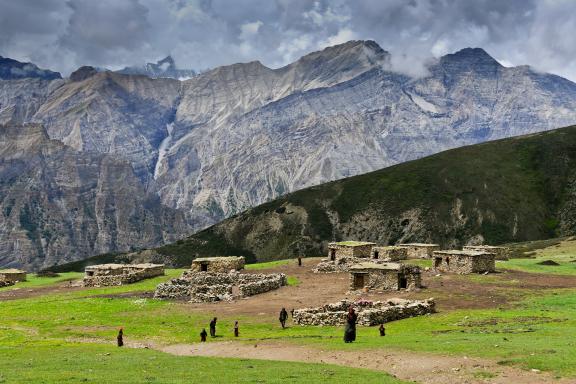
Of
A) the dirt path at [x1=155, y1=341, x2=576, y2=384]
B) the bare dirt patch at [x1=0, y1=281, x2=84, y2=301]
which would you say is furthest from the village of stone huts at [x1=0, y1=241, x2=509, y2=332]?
the dirt path at [x1=155, y1=341, x2=576, y2=384]

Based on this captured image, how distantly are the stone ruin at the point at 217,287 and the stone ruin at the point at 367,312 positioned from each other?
1788 cm

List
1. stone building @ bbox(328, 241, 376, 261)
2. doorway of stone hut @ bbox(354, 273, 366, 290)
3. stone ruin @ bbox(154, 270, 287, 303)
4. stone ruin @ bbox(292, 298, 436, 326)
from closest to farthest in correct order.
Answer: stone ruin @ bbox(292, 298, 436, 326)
doorway of stone hut @ bbox(354, 273, 366, 290)
stone ruin @ bbox(154, 270, 287, 303)
stone building @ bbox(328, 241, 376, 261)

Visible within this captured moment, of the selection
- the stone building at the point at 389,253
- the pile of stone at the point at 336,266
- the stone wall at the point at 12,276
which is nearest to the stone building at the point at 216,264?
the pile of stone at the point at 336,266

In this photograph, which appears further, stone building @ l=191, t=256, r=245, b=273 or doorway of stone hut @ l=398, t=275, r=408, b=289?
stone building @ l=191, t=256, r=245, b=273

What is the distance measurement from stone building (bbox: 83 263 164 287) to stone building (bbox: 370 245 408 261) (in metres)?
33.6

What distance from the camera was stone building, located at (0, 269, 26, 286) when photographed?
98156mm

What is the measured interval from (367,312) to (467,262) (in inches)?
1419

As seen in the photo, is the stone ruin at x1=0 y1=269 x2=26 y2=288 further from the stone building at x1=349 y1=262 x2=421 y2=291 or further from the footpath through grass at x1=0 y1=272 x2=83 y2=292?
the stone building at x1=349 y1=262 x2=421 y2=291

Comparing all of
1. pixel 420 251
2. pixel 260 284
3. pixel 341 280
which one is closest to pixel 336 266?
pixel 341 280

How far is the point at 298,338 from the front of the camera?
41344 mm

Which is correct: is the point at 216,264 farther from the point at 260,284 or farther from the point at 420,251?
the point at 420,251

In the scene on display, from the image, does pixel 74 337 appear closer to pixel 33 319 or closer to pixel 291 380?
pixel 33 319

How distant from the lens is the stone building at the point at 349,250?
95.2 m

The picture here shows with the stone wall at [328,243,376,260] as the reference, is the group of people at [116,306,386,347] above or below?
below
